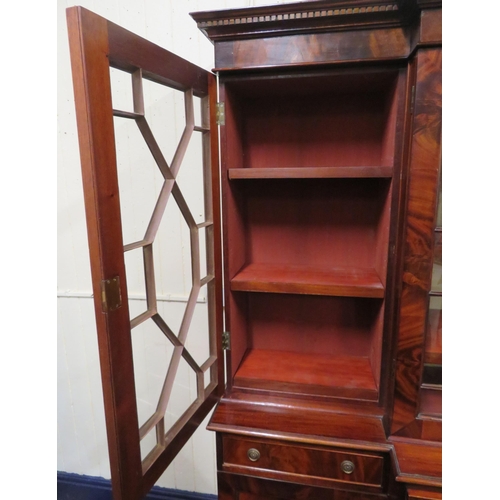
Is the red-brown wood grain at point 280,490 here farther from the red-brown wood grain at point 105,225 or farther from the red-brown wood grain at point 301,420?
the red-brown wood grain at point 105,225

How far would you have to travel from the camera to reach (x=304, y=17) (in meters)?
0.87

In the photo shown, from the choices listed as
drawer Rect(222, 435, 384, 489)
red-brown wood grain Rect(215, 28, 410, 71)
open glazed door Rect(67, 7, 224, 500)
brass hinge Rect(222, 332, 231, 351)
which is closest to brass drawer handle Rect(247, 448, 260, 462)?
drawer Rect(222, 435, 384, 489)

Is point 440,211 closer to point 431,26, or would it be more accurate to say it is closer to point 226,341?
A: point 431,26

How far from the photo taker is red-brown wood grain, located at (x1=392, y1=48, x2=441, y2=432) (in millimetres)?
795

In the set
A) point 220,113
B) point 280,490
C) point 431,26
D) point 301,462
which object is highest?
point 431,26

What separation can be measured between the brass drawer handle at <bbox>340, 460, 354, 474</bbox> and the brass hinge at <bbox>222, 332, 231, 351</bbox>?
1.51 feet

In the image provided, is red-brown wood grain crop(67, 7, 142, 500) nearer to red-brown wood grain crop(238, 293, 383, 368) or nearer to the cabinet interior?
the cabinet interior

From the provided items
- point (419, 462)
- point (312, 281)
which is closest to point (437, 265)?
point (312, 281)

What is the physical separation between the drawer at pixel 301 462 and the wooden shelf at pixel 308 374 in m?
0.17

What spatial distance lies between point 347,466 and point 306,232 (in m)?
0.73

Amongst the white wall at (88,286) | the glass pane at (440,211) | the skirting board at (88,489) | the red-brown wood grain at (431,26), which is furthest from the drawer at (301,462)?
the red-brown wood grain at (431,26)

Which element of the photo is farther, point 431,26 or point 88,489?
point 88,489

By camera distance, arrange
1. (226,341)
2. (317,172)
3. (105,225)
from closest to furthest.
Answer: (105,225)
(317,172)
(226,341)

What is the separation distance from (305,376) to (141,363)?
75 centimetres
